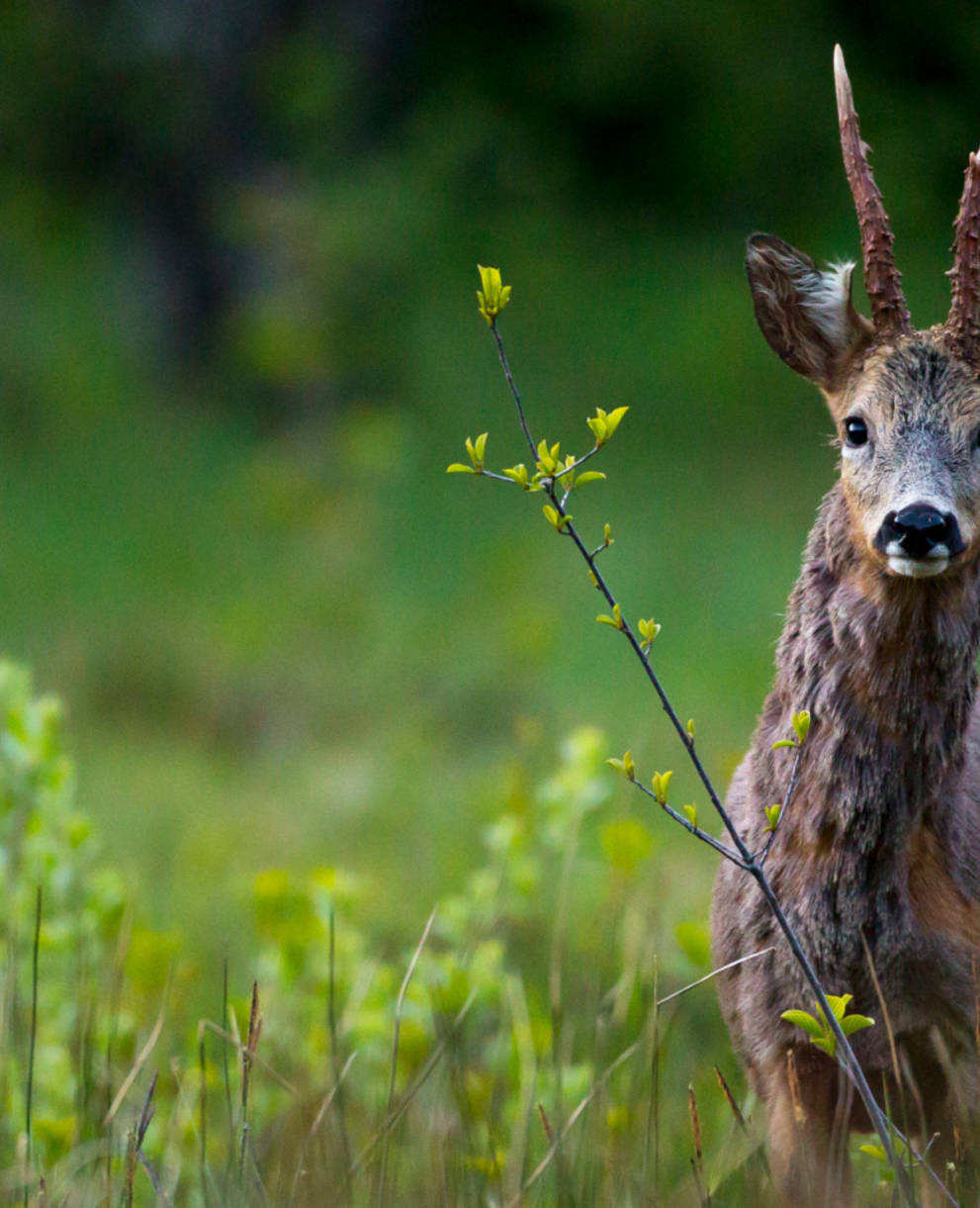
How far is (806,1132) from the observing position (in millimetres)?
3393

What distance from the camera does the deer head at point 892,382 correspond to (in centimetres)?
321

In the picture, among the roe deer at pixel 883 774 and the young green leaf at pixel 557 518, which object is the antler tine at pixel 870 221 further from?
the young green leaf at pixel 557 518

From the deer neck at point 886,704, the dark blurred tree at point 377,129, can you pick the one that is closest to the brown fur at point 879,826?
the deer neck at point 886,704

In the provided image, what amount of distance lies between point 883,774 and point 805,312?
0.92 metres

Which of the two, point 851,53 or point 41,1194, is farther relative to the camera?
point 851,53

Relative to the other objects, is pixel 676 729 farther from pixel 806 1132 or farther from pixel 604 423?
pixel 806 1132

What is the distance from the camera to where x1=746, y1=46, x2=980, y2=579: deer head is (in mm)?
3207

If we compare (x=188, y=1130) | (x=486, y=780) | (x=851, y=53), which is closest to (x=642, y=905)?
(x=188, y=1130)

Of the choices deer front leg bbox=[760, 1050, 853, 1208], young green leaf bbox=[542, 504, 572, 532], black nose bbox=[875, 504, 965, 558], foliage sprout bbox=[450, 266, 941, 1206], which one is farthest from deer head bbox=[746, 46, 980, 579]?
deer front leg bbox=[760, 1050, 853, 1208]

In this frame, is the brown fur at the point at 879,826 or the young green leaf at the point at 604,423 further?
the brown fur at the point at 879,826

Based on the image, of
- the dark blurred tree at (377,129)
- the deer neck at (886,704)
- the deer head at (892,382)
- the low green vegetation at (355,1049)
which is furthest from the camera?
the dark blurred tree at (377,129)

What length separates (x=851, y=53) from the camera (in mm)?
10734

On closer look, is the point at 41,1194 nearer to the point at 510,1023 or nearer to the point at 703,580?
the point at 510,1023

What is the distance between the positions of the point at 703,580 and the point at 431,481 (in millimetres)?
2553
